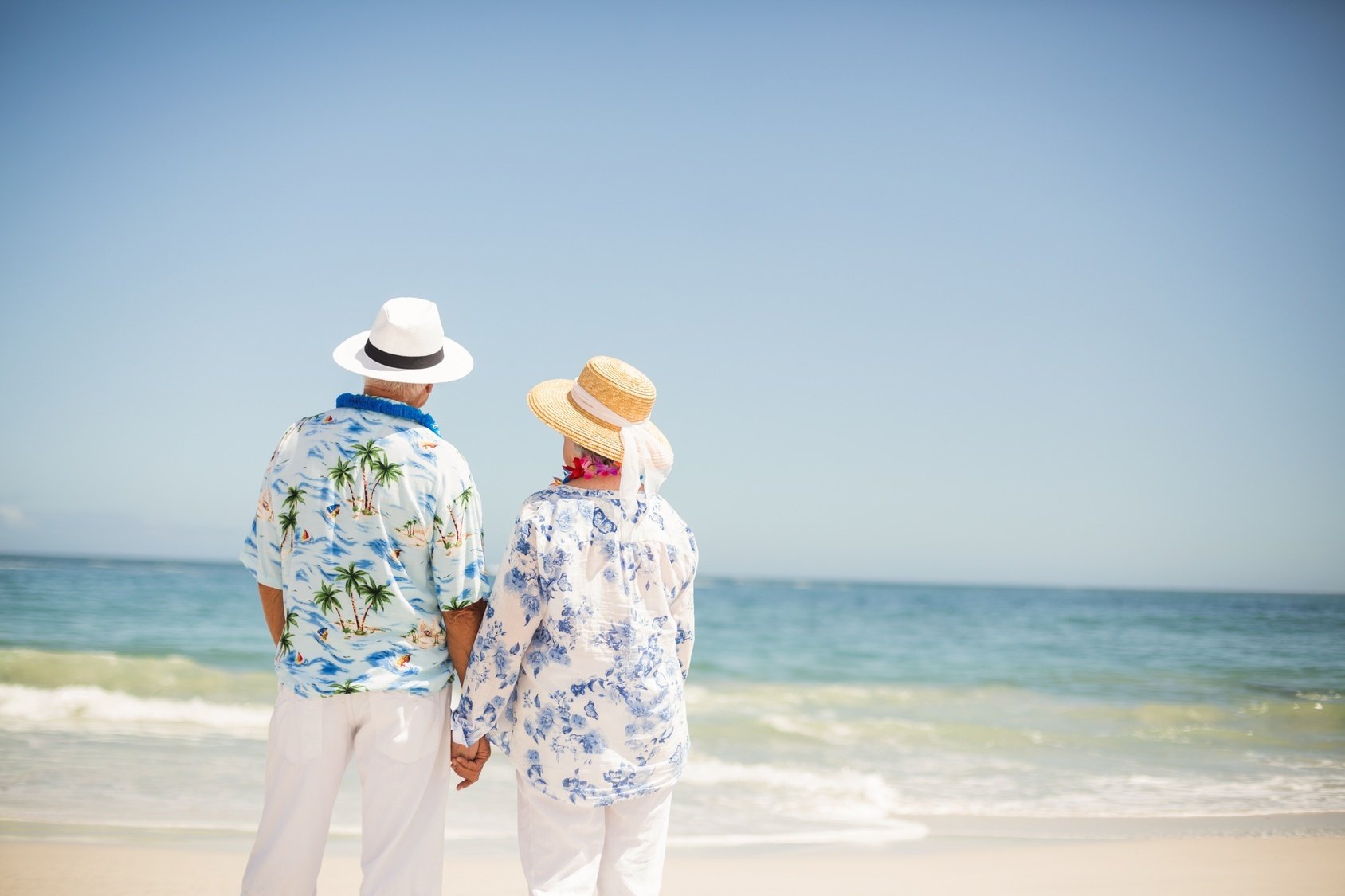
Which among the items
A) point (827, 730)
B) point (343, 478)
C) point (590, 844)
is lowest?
point (827, 730)

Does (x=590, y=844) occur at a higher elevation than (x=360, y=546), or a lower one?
lower

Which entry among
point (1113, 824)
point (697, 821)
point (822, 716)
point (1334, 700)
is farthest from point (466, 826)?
point (1334, 700)

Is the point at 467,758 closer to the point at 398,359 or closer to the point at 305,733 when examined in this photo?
→ the point at 305,733

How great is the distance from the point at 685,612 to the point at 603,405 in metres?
0.53

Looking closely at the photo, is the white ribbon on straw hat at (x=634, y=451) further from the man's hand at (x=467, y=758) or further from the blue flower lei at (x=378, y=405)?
the man's hand at (x=467, y=758)

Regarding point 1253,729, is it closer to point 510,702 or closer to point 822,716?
point 822,716

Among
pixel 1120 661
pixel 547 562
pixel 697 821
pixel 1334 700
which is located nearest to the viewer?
pixel 547 562

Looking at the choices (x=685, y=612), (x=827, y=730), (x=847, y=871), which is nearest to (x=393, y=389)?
(x=685, y=612)

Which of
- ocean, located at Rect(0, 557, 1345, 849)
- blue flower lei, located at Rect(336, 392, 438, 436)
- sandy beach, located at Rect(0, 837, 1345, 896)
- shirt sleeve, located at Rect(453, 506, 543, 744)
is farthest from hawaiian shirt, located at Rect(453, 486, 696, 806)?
ocean, located at Rect(0, 557, 1345, 849)

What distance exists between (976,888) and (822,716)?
415 cm

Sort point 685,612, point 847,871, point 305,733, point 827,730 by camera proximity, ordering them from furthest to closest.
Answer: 1. point 827,730
2. point 847,871
3. point 685,612
4. point 305,733

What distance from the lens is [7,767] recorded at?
15.6 feet

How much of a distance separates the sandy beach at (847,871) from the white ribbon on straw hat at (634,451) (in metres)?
1.96

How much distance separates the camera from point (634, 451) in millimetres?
2104
